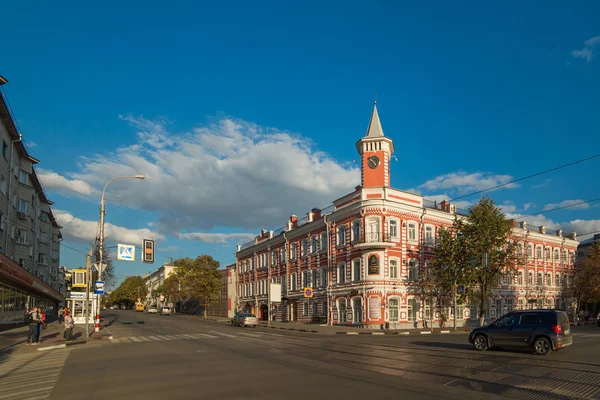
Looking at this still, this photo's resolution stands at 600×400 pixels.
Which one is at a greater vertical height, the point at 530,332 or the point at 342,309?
the point at 530,332

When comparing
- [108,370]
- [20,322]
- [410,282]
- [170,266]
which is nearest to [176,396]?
[108,370]

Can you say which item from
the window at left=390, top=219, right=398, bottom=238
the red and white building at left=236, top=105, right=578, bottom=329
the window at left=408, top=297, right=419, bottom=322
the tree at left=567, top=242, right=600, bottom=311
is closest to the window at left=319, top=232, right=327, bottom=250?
the red and white building at left=236, top=105, right=578, bottom=329

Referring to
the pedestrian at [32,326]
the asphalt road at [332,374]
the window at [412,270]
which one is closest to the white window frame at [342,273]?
the window at [412,270]

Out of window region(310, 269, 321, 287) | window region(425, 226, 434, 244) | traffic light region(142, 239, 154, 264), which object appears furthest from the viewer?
window region(310, 269, 321, 287)

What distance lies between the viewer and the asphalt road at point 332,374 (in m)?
10.6

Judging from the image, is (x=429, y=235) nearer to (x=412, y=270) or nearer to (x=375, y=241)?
(x=412, y=270)

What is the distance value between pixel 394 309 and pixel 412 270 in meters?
4.44

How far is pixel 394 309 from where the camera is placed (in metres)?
42.6

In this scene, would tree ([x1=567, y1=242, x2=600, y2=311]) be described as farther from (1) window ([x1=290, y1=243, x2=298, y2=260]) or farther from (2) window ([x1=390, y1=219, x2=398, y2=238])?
(1) window ([x1=290, y1=243, x2=298, y2=260])

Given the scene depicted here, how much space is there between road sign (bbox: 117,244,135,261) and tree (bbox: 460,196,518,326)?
1110 inches

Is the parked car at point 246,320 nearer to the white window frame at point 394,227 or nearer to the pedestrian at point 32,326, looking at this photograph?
the white window frame at point 394,227

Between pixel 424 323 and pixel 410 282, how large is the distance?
4182 millimetres

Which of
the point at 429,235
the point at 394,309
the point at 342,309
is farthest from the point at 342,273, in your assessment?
the point at 429,235

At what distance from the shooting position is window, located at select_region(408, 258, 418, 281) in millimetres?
44375
